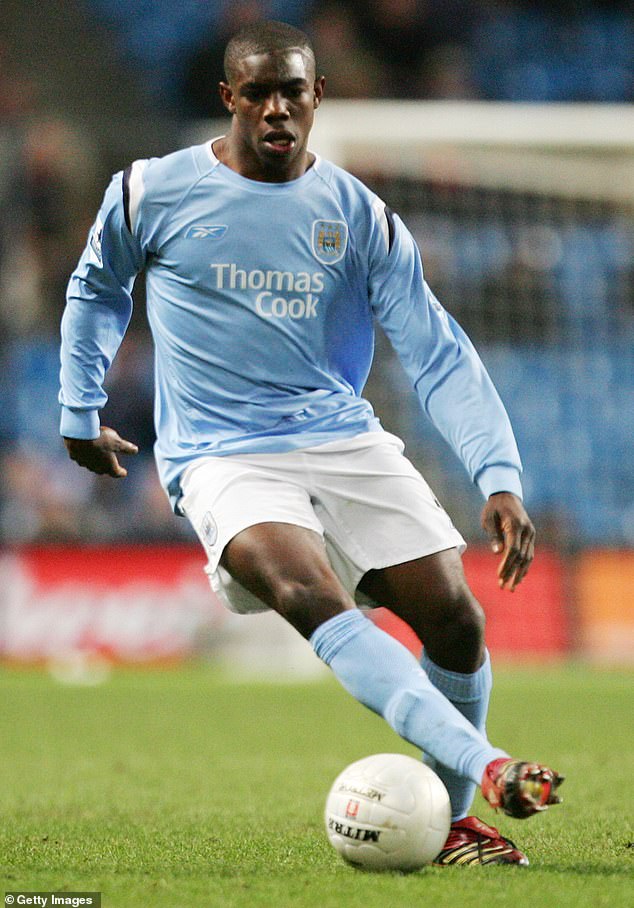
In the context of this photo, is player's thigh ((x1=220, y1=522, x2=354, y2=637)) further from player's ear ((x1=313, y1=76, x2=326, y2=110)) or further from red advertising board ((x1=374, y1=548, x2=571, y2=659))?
red advertising board ((x1=374, y1=548, x2=571, y2=659))

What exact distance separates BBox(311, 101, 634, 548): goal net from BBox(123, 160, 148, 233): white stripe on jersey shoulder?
28.4 ft

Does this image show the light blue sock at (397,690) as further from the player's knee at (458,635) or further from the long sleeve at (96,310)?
the long sleeve at (96,310)

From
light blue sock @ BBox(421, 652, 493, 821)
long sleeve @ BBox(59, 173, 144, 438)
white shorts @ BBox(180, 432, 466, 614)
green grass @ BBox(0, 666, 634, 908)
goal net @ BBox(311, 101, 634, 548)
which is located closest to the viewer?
green grass @ BBox(0, 666, 634, 908)

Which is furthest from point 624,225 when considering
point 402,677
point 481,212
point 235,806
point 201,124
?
point 402,677

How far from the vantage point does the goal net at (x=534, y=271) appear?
13.6 m

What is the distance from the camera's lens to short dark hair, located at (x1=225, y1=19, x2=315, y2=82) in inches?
179

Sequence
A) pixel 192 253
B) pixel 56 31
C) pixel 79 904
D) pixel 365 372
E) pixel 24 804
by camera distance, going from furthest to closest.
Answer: pixel 56 31
pixel 24 804
pixel 365 372
pixel 192 253
pixel 79 904

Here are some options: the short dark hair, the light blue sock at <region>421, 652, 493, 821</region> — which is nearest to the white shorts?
the light blue sock at <region>421, 652, 493, 821</region>

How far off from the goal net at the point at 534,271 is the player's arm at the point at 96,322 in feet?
27.7

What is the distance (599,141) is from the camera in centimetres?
1372

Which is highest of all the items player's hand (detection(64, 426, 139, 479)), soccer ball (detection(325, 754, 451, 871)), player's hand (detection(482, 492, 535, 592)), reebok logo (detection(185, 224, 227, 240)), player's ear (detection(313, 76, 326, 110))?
player's ear (detection(313, 76, 326, 110))

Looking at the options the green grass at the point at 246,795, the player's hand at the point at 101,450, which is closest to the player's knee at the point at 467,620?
the green grass at the point at 246,795

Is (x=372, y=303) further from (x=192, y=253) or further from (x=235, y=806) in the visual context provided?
(x=235, y=806)

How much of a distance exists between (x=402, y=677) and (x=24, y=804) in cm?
220
